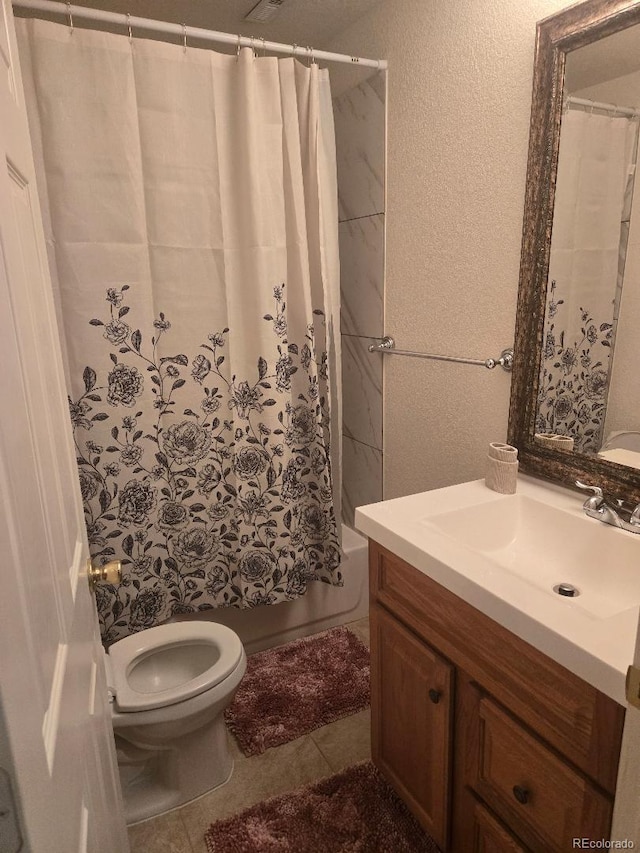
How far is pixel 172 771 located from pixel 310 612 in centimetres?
85

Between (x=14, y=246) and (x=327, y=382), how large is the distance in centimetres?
146

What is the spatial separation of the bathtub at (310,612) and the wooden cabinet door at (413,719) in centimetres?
77

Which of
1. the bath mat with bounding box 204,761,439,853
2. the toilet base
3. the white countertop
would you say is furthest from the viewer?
the toilet base

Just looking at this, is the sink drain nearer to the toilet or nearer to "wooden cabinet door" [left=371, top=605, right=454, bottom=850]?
"wooden cabinet door" [left=371, top=605, right=454, bottom=850]

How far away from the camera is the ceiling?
1968 millimetres

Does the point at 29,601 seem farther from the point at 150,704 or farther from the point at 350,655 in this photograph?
the point at 350,655

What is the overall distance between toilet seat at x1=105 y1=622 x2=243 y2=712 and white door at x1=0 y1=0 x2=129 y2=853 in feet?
1.86

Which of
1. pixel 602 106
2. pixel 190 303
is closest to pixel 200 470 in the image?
pixel 190 303

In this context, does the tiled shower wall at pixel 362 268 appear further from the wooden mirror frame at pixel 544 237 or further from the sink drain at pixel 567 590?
the sink drain at pixel 567 590

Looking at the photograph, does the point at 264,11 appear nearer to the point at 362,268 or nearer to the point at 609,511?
the point at 362,268

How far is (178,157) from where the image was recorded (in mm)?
1719

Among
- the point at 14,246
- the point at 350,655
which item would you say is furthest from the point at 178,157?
the point at 350,655

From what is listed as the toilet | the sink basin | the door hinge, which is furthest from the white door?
the sink basin

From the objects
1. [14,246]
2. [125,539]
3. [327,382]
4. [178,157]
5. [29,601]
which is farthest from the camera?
[327,382]
